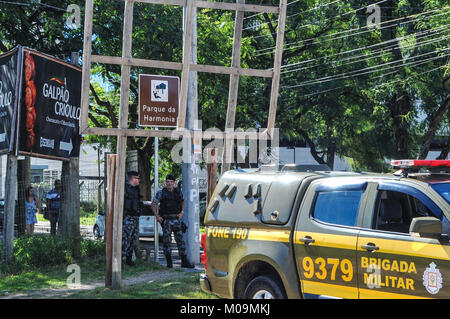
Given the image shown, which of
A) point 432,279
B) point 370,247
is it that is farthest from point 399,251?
point 432,279

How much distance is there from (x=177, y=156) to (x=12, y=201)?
47.0 ft

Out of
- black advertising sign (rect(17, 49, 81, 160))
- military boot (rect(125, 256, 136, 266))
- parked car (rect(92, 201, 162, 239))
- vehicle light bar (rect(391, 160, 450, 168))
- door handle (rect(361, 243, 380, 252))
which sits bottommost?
military boot (rect(125, 256, 136, 266))

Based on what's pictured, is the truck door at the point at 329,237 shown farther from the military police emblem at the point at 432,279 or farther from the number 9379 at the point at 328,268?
the military police emblem at the point at 432,279

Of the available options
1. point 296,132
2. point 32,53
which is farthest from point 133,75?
point 296,132

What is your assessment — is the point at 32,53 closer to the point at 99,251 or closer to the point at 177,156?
the point at 99,251

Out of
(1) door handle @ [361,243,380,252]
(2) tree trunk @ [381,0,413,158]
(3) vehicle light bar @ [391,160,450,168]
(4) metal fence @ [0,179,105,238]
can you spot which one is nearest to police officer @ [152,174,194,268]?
(4) metal fence @ [0,179,105,238]

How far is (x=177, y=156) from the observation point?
27.1 m

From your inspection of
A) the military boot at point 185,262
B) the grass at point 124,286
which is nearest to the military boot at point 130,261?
the grass at point 124,286

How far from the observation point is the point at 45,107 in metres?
14.2

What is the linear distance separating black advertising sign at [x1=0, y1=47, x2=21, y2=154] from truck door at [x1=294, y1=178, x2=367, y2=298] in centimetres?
797

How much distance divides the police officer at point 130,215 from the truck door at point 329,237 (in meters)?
6.69

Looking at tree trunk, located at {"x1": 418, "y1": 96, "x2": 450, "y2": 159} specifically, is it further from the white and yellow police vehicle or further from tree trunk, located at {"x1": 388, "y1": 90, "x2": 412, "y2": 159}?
the white and yellow police vehicle

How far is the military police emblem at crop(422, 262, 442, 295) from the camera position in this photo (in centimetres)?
579

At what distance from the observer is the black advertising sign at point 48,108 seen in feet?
44.5
